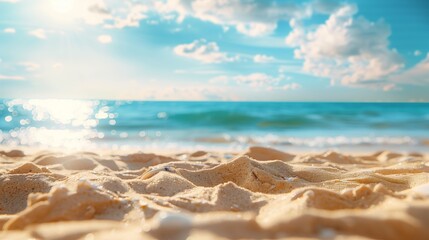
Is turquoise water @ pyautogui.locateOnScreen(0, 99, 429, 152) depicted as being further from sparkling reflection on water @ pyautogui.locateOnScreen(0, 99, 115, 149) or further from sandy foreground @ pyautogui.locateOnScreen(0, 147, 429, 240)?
sandy foreground @ pyautogui.locateOnScreen(0, 147, 429, 240)

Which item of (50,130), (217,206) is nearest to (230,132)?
(50,130)

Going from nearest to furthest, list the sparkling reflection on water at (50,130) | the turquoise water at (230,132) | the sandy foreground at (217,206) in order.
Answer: the sandy foreground at (217,206) < the turquoise water at (230,132) < the sparkling reflection on water at (50,130)

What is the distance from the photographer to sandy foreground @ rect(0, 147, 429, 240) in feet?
3.87

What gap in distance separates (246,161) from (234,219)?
56.2 inches

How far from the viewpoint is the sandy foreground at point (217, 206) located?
1179 millimetres

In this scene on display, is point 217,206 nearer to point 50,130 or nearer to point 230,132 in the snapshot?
point 230,132

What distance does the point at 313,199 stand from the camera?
1.55 m

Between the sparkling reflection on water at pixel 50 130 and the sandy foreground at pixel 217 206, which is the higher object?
the sandy foreground at pixel 217 206

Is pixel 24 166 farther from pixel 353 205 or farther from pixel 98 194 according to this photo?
pixel 353 205

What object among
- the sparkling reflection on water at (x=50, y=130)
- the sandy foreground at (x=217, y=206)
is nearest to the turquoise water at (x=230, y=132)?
the sparkling reflection on water at (x=50, y=130)

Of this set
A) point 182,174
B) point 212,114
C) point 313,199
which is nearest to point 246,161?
point 182,174

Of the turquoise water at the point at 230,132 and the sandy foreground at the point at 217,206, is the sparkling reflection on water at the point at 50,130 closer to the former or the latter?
the turquoise water at the point at 230,132

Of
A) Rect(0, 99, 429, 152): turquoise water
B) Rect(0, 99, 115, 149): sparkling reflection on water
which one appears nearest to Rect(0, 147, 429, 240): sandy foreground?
Rect(0, 99, 429, 152): turquoise water

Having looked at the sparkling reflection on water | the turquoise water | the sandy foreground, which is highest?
the sandy foreground
